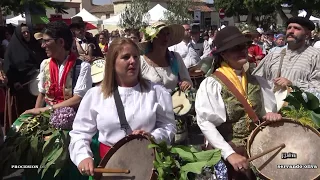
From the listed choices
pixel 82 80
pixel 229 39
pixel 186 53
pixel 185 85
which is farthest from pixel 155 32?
pixel 186 53

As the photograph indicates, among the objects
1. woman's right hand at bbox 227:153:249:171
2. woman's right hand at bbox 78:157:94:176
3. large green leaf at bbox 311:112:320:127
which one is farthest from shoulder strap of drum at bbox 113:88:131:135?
large green leaf at bbox 311:112:320:127

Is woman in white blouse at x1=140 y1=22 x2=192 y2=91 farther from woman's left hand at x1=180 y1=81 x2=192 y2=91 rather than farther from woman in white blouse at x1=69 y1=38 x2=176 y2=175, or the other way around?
woman in white blouse at x1=69 y1=38 x2=176 y2=175

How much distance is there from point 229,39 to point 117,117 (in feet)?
3.33

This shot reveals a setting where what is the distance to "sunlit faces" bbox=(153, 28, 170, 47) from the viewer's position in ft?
17.9

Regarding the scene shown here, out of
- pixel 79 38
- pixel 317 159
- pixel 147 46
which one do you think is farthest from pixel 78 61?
pixel 79 38

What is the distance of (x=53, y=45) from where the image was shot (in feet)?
14.5

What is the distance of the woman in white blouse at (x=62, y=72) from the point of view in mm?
4387

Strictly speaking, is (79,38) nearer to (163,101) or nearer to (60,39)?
(60,39)

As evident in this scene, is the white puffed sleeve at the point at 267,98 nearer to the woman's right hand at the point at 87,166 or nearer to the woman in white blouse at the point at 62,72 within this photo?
the woman's right hand at the point at 87,166

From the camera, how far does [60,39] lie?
4.42m

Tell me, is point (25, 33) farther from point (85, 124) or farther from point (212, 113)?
point (212, 113)

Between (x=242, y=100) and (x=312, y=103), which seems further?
(x=312, y=103)

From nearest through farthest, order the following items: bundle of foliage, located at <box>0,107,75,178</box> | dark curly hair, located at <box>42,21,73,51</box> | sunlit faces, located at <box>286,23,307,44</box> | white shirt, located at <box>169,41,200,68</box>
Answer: bundle of foliage, located at <box>0,107,75,178</box> → dark curly hair, located at <box>42,21,73,51</box> → sunlit faces, located at <box>286,23,307,44</box> → white shirt, located at <box>169,41,200,68</box>

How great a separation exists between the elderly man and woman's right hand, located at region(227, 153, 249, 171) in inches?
67.5
